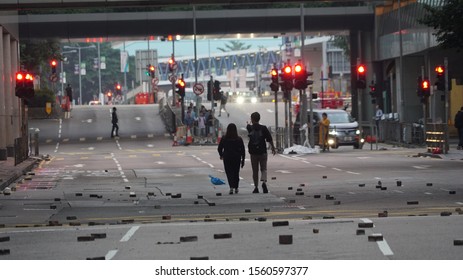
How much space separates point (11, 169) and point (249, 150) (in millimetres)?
15226

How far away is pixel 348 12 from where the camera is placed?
80.9 meters

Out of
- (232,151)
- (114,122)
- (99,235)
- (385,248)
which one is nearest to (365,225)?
(385,248)

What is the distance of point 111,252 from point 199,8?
231 feet

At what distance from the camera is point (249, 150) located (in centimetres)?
2706

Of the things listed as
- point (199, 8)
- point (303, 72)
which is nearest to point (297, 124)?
point (303, 72)

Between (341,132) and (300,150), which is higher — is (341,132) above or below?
above

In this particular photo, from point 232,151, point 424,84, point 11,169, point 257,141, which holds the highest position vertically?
point 424,84

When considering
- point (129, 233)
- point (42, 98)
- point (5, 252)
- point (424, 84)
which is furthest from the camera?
point (42, 98)

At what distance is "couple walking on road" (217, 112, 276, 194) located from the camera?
27.1 m

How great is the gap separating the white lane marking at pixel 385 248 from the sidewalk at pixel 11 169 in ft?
60.1

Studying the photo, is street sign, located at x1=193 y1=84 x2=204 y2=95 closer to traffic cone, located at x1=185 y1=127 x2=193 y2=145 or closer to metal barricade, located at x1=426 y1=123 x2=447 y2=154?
traffic cone, located at x1=185 y1=127 x2=193 y2=145

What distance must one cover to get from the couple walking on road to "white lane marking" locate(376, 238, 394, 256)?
40.0 ft

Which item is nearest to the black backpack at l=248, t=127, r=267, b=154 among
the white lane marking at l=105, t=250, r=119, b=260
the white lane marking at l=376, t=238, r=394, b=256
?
the white lane marking at l=376, t=238, r=394, b=256

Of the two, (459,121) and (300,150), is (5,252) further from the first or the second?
(459,121)
